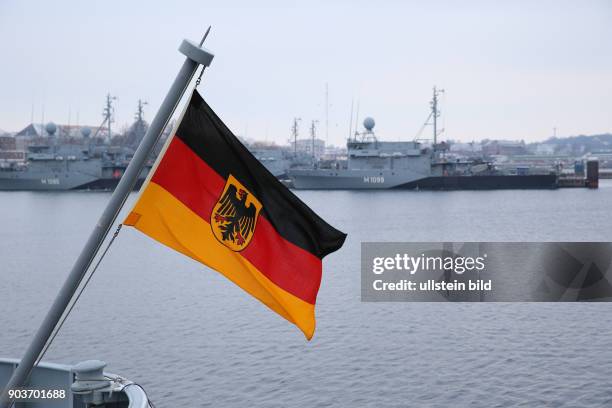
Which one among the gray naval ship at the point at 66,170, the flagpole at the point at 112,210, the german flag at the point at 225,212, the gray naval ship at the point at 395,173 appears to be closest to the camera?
the flagpole at the point at 112,210

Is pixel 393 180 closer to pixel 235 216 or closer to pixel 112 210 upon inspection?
pixel 235 216

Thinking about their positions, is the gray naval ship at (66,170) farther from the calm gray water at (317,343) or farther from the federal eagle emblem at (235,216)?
the federal eagle emblem at (235,216)

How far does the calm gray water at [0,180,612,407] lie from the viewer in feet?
56.8

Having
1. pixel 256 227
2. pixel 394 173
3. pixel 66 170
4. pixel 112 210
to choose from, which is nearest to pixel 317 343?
pixel 256 227

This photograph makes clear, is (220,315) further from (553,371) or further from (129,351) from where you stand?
(553,371)

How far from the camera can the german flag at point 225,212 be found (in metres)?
5.41

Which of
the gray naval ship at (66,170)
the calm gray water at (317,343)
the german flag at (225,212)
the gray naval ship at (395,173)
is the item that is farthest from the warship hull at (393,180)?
the german flag at (225,212)

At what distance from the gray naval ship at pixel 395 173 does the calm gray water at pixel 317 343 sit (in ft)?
243

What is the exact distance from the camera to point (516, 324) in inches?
968

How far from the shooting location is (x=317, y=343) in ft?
72.5

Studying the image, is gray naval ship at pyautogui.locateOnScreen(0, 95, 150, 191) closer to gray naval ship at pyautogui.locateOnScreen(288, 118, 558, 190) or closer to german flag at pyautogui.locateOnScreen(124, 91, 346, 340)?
gray naval ship at pyautogui.locateOnScreen(288, 118, 558, 190)

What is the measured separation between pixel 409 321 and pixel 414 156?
92.8 m

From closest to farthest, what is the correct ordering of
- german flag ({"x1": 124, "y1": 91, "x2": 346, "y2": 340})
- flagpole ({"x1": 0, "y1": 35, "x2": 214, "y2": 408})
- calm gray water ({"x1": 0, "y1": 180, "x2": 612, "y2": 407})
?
flagpole ({"x1": 0, "y1": 35, "x2": 214, "y2": 408}), german flag ({"x1": 124, "y1": 91, "x2": 346, "y2": 340}), calm gray water ({"x1": 0, "y1": 180, "x2": 612, "y2": 407})

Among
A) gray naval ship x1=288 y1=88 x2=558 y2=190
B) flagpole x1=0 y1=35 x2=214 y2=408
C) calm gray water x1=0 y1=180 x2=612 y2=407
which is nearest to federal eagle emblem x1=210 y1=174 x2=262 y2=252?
flagpole x1=0 y1=35 x2=214 y2=408
